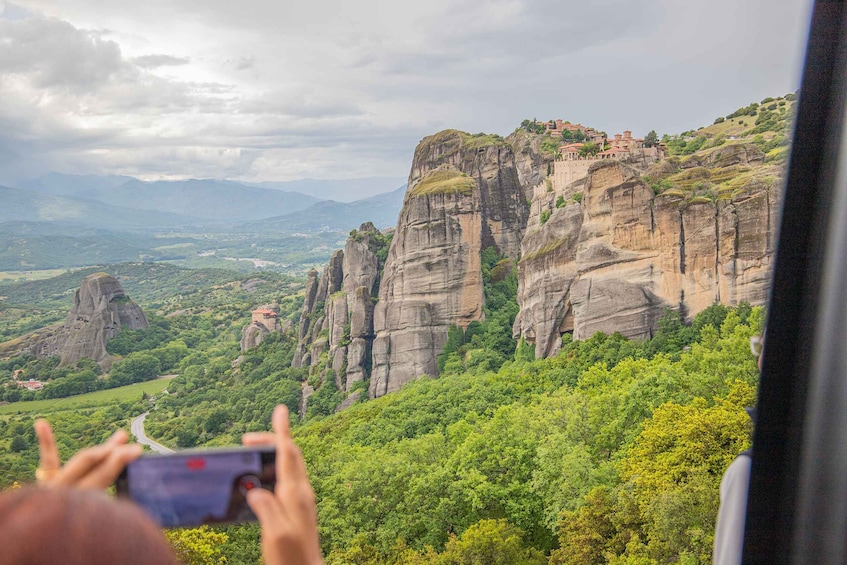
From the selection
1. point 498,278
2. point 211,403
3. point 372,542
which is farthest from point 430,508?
point 211,403

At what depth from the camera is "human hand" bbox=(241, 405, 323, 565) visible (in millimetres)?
1221

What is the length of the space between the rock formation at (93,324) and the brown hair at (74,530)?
6315cm

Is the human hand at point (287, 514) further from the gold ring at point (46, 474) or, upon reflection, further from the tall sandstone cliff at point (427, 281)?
the tall sandstone cliff at point (427, 281)

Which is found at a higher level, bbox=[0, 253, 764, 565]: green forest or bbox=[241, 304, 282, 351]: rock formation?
bbox=[0, 253, 764, 565]: green forest

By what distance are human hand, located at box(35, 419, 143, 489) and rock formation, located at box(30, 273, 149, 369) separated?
62.7 meters

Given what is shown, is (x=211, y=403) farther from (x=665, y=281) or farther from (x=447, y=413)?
(x=665, y=281)

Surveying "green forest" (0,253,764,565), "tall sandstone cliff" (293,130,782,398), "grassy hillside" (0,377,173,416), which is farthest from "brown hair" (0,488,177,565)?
"grassy hillside" (0,377,173,416)

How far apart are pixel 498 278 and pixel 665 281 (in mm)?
15046

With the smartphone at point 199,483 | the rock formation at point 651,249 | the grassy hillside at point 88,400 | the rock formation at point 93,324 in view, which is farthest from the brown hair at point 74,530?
the rock formation at point 93,324

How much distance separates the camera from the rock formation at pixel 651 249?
22.3 meters

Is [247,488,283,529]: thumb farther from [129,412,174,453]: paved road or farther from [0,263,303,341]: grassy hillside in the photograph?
[0,263,303,341]: grassy hillside

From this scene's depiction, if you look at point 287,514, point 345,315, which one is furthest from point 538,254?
point 287,514

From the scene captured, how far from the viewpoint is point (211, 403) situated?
42.4m

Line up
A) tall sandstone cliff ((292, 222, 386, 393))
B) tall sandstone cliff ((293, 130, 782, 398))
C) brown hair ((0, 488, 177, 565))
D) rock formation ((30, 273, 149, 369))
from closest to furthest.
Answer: brown hair ((0, 488, 177, 565))
tall sandstone cliff ((293, 130, 782, 398))
tall sandstone cliff ((292, 222, 386, 393))
rock formation ((30, 273, 149, 369))
